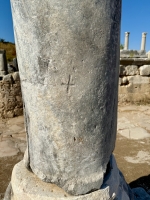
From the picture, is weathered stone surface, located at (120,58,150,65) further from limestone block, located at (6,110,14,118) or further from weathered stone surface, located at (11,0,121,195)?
A: weathered stone surface, located at (11,0,121,195)

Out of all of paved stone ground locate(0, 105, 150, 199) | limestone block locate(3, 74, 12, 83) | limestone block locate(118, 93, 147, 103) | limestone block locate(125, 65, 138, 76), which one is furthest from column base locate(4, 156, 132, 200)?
limestone block locate(125, 65, 138, 76)

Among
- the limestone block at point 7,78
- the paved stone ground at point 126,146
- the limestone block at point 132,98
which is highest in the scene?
the limestone block at point 7,78

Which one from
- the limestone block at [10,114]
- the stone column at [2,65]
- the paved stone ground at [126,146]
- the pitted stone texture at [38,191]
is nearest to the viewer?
the pitted stone texture at [38,191]

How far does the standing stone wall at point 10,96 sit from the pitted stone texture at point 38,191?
382 centimetres

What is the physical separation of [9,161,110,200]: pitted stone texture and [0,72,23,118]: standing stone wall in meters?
3.82

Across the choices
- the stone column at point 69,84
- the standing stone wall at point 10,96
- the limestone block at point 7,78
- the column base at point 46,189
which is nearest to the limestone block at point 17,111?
the standing stone wall at point 10,96

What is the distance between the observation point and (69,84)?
1027 millimetres

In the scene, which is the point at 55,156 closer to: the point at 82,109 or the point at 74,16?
the point at 82,109

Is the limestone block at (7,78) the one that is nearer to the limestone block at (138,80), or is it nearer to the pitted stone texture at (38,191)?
the limestone block at (138,80)

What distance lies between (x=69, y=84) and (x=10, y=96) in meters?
4.18

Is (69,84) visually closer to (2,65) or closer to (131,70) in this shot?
(2,65)

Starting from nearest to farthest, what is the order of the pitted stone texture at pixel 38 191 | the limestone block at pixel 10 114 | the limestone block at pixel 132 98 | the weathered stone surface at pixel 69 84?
the weathered stone surface at pixel 69 84 → the pitted stone texture at pixel 38 191 → the limestone block at pixel 10 114 → the limestone block at pixel 132 98

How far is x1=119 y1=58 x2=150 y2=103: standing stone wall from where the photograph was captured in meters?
5.71

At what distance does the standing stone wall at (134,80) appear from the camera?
18.7 ft
